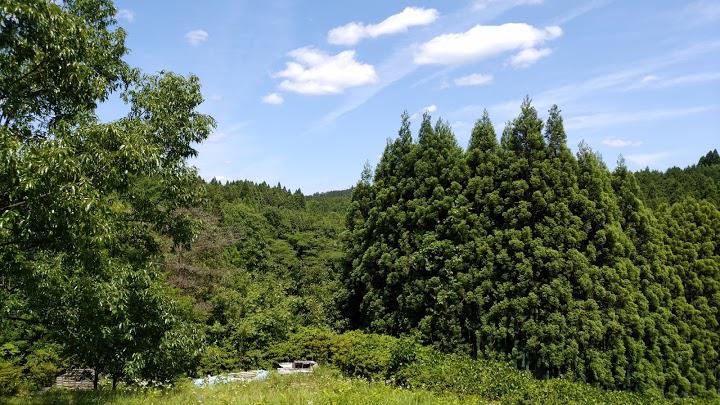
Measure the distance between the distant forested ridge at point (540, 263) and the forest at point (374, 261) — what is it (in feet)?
0.20

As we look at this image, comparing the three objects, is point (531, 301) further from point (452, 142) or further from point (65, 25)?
point (65, 25)

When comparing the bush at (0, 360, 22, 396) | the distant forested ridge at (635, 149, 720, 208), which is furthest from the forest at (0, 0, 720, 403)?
the distant forested ridge at (635, 149, 720, 208)

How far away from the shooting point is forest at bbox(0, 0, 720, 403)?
574 cm

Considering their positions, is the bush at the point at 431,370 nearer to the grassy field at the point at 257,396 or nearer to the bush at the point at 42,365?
the grassy field at the point at 257,396

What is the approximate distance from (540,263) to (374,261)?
578 cm

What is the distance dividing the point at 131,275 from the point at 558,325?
425 inches

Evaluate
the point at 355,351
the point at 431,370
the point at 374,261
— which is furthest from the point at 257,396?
the point at 374,261

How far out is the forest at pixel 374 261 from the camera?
5.74m

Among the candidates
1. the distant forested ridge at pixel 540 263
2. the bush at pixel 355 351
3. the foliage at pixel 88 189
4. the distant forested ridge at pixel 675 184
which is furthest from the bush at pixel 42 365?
the distant forested ridge at pixel 675 184

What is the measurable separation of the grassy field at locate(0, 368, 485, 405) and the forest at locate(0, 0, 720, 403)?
50 cm

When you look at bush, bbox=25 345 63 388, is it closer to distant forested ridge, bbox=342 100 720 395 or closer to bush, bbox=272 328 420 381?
bush, bbox=272 328 420 381

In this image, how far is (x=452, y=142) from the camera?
1744 centimetres

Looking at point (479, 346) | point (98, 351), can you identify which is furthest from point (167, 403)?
point (479, 346)

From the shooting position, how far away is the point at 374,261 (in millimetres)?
17484
